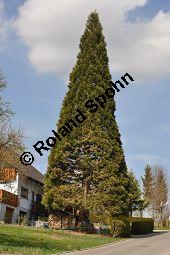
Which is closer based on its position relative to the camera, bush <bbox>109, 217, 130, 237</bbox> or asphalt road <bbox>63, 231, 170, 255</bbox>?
asphalt road <bbox>63, 231, 170, 255</bbox>

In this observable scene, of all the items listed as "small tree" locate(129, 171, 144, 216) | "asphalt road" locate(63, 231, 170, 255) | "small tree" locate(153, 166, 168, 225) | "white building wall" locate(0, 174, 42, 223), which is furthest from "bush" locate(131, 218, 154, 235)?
"small tree" locate(153, 166, 168, 225)

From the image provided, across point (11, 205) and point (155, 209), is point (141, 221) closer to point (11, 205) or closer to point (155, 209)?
point (11, 205)

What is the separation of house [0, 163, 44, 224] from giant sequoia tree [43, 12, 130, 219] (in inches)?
154

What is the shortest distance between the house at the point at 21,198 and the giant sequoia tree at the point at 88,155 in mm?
3900

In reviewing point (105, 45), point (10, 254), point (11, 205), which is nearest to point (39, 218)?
point (11, 205)

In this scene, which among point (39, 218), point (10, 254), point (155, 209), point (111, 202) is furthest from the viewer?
point (155, 209)

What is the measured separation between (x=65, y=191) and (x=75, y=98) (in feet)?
32.0

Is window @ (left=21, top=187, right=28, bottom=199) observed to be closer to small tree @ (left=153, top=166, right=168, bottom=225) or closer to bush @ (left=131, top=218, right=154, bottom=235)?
bush @ (left=131, top=218, right=154, bottom=235)

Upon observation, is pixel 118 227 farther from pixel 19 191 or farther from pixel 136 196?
pixel 136 196

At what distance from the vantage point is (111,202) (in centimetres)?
4669

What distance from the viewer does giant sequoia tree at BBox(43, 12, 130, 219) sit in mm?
46781

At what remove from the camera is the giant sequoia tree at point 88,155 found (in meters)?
46.8

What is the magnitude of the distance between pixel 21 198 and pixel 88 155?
34.8ft

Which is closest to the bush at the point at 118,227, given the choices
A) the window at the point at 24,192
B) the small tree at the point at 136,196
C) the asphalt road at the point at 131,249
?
the asphalt road at the point at 131,249
